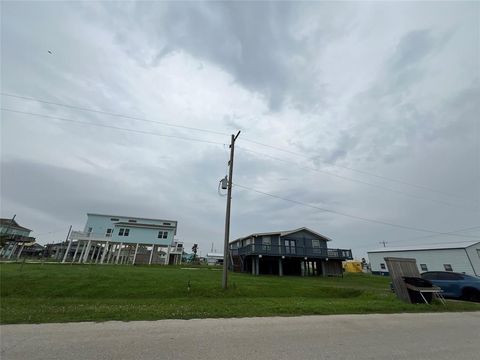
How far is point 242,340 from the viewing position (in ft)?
16.3

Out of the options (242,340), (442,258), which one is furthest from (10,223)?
(442,258)

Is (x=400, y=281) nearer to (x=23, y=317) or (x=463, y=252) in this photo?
(x=23, y=317)

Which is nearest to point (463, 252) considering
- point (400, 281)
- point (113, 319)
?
point (400, 281)

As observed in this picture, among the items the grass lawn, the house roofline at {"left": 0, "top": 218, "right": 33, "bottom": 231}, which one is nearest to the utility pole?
the grass lawn

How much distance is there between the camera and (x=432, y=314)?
28.3 feet

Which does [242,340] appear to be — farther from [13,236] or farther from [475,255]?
[13,236]

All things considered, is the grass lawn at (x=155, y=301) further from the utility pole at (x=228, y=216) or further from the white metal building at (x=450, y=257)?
the white metal building at (x=450, y=257)

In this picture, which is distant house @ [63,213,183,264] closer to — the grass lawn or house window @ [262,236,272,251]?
house window @ [262,236,272,251]

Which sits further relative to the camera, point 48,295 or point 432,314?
point 48,295

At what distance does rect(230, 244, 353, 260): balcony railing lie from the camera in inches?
1115

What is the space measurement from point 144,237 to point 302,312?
3334 centimetres

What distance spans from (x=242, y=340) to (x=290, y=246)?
2624cm

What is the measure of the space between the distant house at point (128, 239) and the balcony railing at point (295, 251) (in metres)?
13.8

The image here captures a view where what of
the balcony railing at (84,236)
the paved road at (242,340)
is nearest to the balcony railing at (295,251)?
the balcony railing at (84,236)
